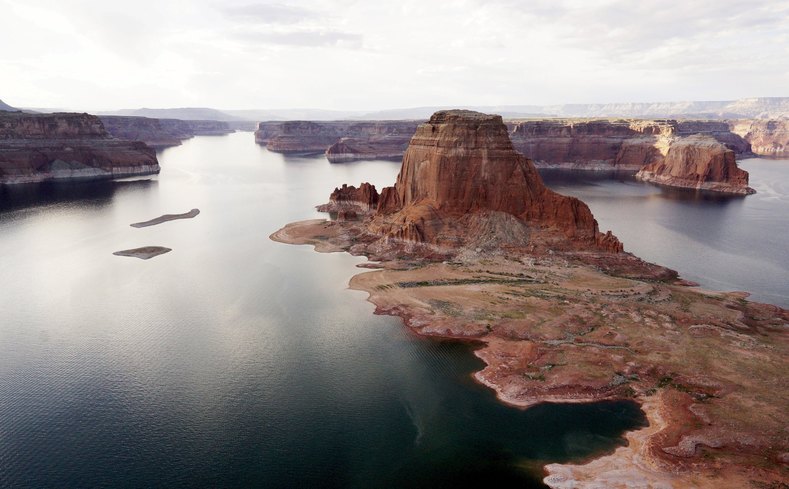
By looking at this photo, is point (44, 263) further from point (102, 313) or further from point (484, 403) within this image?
point (484, 403)

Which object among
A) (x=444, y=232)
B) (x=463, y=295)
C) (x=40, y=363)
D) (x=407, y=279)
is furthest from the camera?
(x=444, y=232)

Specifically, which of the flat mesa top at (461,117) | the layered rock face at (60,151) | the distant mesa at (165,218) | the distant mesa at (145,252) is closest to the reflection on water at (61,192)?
the layered rock face at (60,151)

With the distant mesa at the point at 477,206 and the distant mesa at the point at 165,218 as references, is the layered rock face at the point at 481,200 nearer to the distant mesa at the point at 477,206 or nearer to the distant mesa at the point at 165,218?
the distant mesa at the point at 477,206

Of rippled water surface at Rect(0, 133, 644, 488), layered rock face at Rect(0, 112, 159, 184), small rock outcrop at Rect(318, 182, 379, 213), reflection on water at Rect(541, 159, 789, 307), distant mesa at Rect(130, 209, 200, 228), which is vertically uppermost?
layered rock face at Rect(0, 112, 159, 184)

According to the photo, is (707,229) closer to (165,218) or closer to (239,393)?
(239,393)

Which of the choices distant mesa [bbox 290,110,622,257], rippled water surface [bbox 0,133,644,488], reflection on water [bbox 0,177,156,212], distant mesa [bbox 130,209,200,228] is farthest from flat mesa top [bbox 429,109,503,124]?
reflection on water [bbox 0,177,156,212]

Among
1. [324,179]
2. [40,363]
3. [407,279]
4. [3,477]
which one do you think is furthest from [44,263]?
[324,179]

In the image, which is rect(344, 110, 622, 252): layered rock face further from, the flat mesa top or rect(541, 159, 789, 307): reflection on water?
rect(541, 159, 789, 307): reflection on water

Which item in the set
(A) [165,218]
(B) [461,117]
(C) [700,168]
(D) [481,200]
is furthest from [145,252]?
(C) [700,168]
